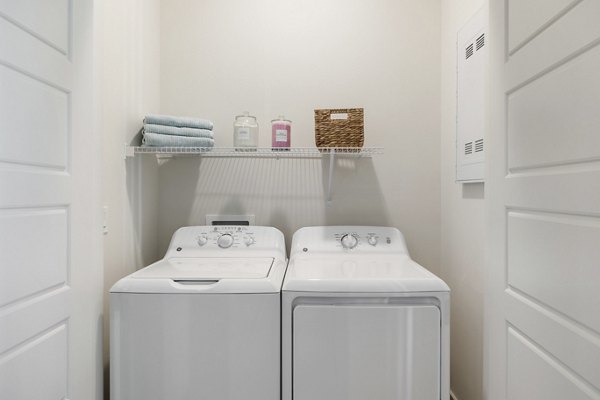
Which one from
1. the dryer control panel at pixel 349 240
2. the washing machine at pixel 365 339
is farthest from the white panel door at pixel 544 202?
the dryer control panel at pixel 349 240

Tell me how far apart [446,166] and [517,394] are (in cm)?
121

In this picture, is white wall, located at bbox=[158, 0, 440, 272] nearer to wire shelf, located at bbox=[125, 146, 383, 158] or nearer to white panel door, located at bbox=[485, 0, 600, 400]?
wire shelf, located at bbox=[125, 146, 383, 158]

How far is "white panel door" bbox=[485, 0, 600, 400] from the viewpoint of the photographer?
76 centimetres

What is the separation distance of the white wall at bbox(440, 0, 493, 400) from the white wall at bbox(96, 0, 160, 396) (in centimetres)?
165

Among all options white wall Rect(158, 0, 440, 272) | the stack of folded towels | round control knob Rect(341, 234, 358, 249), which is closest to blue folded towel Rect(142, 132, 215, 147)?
the stack of folded towels

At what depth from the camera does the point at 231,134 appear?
6.77ft

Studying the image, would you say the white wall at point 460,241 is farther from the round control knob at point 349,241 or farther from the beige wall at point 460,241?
the round control knob at point 349,241

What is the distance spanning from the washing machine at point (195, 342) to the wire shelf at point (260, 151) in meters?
0.76

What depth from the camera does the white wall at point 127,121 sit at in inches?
59.1

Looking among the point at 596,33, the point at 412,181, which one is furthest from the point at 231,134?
the point at 596,33

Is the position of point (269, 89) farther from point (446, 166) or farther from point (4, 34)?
point (4, 34)

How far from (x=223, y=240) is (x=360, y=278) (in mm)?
786

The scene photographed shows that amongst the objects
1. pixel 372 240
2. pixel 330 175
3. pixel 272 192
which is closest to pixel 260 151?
pixel 272 192

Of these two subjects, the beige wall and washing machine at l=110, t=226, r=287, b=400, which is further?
the beige wall
